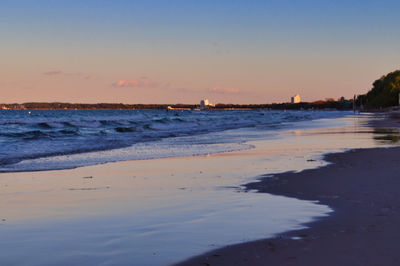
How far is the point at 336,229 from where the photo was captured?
5.83 metres

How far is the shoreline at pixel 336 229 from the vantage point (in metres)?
4.66

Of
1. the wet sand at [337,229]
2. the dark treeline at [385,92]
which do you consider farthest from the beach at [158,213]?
the dark treeline at [385,92]

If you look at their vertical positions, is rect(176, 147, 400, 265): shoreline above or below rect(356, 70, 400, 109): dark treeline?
below

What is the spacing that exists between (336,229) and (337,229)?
0.01m

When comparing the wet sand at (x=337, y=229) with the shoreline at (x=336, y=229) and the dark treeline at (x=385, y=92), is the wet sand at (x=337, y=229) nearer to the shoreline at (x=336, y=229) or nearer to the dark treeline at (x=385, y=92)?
the shoreline at (x=336, y=229)

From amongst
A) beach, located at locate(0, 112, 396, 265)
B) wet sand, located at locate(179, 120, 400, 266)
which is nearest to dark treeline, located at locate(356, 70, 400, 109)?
wet sand, located at locate(179, 120, 400, 266)

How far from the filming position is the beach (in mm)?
5004

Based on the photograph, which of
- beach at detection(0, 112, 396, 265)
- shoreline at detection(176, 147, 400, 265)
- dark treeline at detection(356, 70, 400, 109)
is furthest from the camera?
dark treeline at detection(356, 70, 400, 109)

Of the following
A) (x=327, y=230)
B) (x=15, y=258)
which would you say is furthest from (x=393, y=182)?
(x=15, y=258)

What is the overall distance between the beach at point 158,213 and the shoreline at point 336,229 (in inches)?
1.4

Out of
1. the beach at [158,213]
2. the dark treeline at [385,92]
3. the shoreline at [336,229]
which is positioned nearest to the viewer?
the shoreline at [336,229]

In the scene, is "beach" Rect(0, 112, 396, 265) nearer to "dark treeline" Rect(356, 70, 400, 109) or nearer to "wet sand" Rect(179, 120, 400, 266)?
"wet sand" Rect(179, 120, 400, 266)

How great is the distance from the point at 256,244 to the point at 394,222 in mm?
2092

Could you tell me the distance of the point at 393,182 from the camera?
934 centimetres
